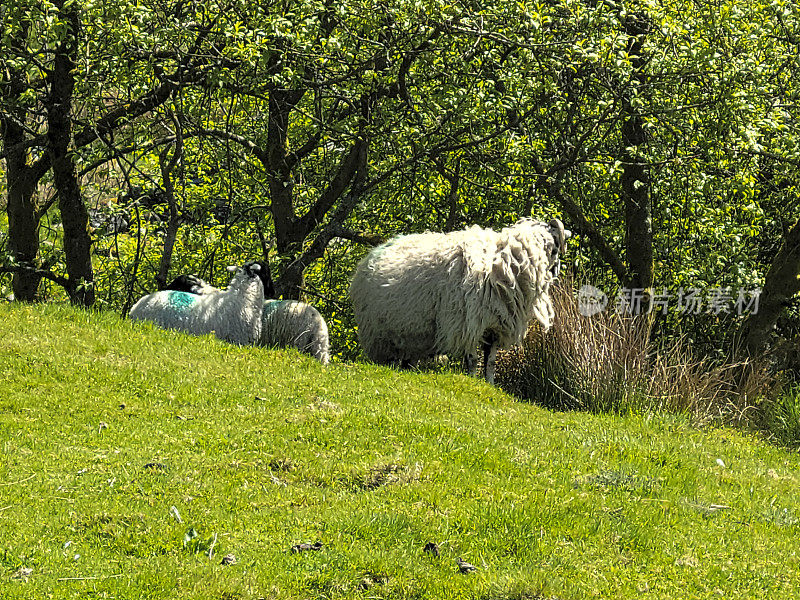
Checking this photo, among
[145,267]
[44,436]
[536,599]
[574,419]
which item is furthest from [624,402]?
[145,267]

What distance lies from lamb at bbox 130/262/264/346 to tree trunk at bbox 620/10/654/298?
542 centimetres

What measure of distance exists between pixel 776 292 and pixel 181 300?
8275 millimetres

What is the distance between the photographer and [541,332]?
1153cm

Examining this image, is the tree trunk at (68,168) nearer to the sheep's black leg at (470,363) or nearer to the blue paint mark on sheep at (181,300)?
the blue paint mark on sheep at (181,300)

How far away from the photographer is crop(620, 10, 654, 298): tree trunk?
13156mm

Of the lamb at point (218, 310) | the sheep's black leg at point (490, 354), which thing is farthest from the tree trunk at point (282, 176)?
the sheep's black leg at point (490, 354)

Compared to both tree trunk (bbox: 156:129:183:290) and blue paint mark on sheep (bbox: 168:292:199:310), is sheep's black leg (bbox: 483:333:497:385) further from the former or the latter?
tree trunk (bbox: 156:129:183:290)

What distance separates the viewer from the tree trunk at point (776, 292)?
13.2 meters

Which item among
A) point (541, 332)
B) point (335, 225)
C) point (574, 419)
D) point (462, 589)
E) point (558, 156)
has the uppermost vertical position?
point (558, 156)

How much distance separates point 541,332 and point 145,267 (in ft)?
23.9

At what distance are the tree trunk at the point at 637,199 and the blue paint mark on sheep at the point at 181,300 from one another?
611cm

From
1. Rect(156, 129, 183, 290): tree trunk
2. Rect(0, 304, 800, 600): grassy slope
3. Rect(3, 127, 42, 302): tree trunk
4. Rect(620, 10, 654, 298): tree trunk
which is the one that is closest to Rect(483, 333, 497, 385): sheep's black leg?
Rect(0, 304, 800, 600): grassy slope

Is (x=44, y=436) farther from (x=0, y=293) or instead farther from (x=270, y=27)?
→ (x=0, y=293)

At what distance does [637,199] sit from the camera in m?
13.6
